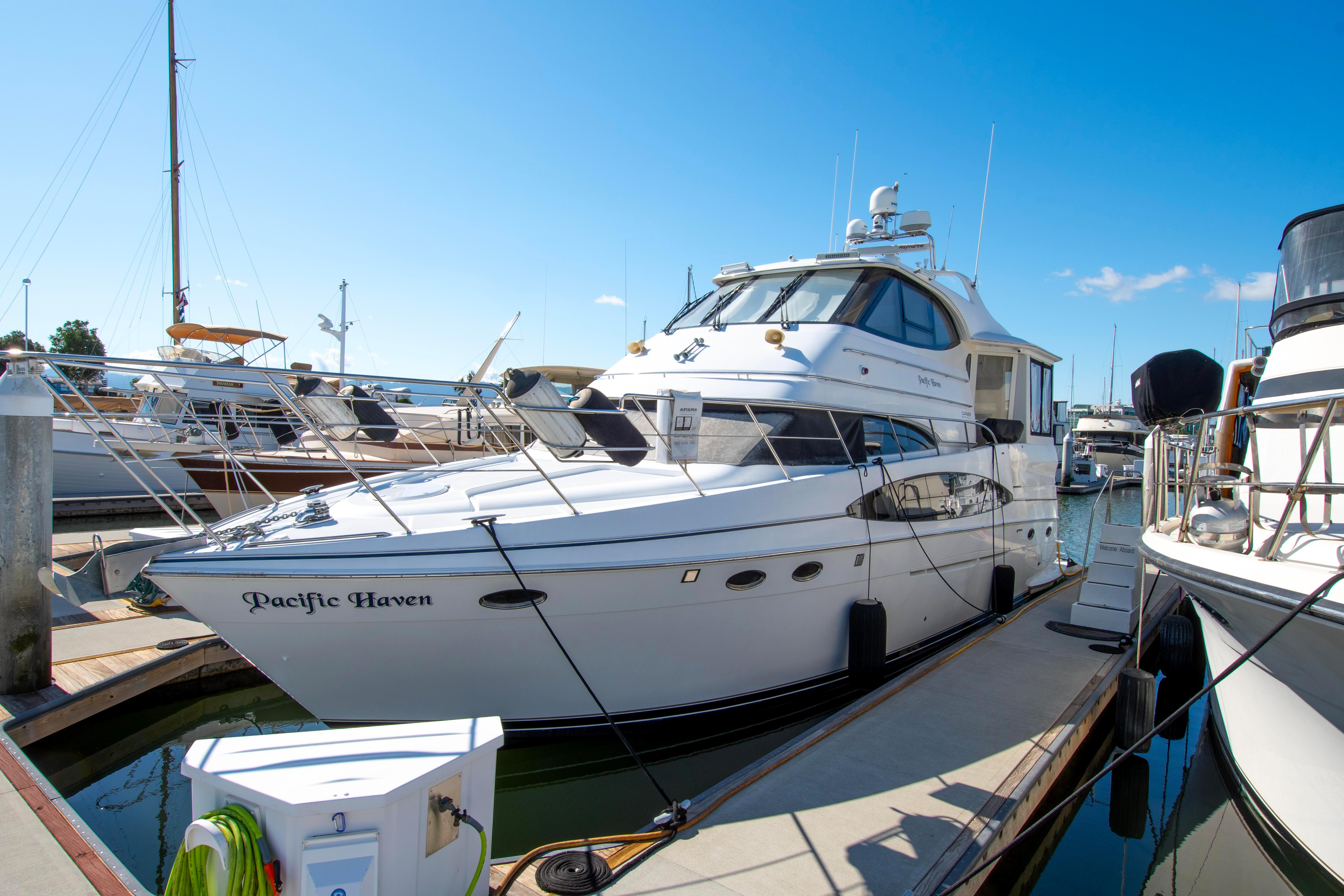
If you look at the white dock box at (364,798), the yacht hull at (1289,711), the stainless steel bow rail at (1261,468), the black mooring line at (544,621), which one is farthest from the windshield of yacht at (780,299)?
the white dock box at (364,798)

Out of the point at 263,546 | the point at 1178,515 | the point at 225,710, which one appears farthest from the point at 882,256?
the point at 225,710

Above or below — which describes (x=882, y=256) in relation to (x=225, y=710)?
above

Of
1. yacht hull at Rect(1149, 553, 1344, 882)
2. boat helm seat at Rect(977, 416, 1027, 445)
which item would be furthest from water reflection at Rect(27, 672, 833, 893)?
boat helm seat at Rect(977, 416, 1027, 445)

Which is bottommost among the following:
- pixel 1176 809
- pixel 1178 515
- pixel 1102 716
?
pixel 1176 809

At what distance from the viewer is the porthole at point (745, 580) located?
4930 millimetres

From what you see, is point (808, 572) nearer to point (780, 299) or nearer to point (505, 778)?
point (505, 778)

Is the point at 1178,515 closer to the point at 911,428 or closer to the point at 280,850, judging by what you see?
the point at 911,428

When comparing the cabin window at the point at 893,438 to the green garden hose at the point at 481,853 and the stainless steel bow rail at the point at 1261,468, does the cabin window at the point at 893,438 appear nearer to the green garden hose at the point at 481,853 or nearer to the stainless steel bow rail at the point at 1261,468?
the stainless steel bow rail at the point at 1261,468

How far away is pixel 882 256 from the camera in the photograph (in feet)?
23.2

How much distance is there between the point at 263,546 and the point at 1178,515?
20.1 ft

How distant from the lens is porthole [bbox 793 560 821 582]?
5.26m

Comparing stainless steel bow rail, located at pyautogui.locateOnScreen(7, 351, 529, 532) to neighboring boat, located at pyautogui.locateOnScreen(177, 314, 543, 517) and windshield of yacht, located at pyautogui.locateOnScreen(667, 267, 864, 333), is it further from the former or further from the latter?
windshield of yacht, located at pyautogui.locateOnScreen(667, 267, 864, 333)

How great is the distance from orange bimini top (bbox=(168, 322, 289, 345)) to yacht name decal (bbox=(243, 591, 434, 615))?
16.7 m

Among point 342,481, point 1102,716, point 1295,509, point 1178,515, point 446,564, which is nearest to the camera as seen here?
point 1295,509
